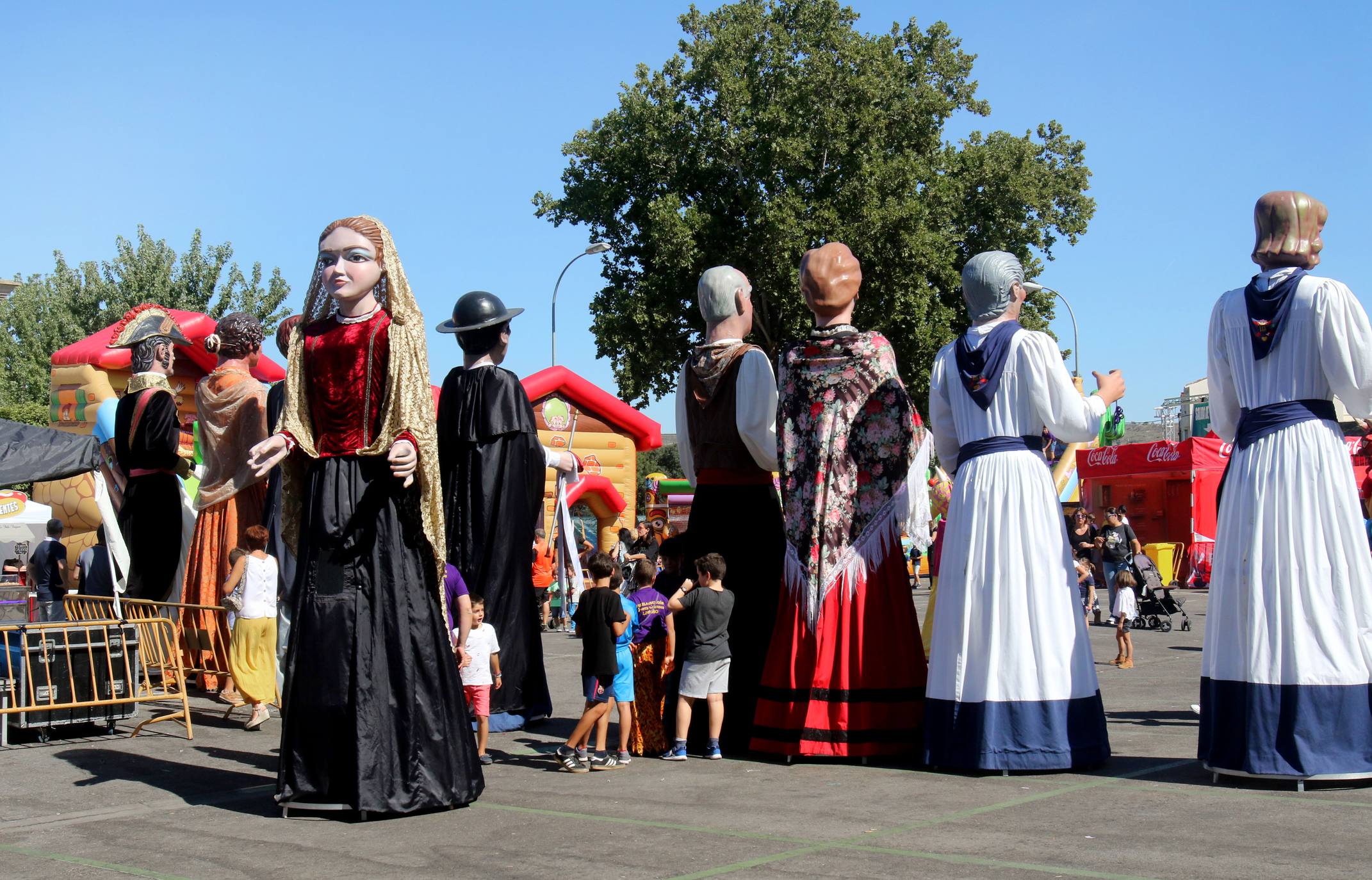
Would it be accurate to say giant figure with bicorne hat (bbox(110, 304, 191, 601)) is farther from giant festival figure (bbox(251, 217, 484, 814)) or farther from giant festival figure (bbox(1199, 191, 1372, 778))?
giant festival figure (bbox(1199, 191, 1372, 778))

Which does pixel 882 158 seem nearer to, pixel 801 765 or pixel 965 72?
pixel 965 72

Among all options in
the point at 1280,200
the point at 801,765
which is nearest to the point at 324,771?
the point at 801,765

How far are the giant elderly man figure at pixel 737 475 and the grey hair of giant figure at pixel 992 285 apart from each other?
1230 millimetres

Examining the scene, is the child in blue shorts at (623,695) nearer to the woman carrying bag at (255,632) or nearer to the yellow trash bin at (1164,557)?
the woman carrying bag at (255,632)

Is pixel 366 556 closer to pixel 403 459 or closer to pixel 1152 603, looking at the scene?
pixel 403 459

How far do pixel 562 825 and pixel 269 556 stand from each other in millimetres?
4245

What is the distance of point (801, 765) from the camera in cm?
696

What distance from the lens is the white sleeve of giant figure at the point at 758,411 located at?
7.52m

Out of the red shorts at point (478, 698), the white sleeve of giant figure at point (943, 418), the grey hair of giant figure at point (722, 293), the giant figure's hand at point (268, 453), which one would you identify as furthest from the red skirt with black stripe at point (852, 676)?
the giant figure's hand at point (268, 453)

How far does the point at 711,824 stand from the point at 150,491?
626 centimetres

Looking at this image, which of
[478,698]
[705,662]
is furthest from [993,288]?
[478,698]

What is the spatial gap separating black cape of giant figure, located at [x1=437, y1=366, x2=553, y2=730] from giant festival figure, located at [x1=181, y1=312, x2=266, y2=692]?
1656mm

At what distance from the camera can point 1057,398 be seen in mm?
6586

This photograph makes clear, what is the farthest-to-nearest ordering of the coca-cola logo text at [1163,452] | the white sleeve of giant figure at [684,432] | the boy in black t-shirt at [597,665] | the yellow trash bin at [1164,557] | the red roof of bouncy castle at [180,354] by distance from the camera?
the coca-cola logo text at [1163,452] < the yellow trash bin at [1164,557] < the red roof of bouncy castle at [180,354] < the white sleeve of giant figure at [684,432] < the boy in black t-shirt at [597,665]
